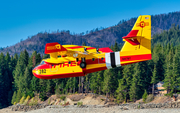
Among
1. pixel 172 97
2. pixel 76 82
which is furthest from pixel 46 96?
pixel 172 97

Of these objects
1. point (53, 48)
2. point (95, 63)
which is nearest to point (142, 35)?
point (95, 63)

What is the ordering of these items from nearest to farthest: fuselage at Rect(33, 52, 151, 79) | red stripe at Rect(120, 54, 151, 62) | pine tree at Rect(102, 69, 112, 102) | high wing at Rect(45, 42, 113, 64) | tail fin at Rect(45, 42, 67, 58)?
tail fin at Rect(45, 42, 67, 58)
high wing at Rect(45, 42, 113, 64)
red stripe at Rect(120, 54, 151, 62)
fuselage at Rect(33, 52, 151, 79)
pine tree at Rect(102, 69, 112, 102)

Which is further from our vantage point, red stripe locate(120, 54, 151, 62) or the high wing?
red stripe locate(120, 54, 151, 62)

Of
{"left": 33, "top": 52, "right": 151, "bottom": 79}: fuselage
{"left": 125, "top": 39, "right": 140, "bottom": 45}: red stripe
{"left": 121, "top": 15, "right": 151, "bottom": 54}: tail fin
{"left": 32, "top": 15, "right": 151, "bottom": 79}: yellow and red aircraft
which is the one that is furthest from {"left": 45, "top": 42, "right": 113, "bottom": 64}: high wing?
{"left": 121, "top": 15, "right": 151, "bottom": 54}: tail fin

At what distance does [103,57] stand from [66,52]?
4.73m

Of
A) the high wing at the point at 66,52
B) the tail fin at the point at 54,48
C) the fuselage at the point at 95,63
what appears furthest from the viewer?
the fuselage at the point at 95,63

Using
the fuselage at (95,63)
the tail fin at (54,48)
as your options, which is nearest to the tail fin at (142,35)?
the fuselage at (95,63)

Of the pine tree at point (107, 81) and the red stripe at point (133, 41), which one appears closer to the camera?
the red stripe at point (133, 41)

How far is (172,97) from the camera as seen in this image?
68812mm

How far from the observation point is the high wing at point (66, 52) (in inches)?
986

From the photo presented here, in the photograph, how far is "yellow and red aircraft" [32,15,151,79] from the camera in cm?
2605

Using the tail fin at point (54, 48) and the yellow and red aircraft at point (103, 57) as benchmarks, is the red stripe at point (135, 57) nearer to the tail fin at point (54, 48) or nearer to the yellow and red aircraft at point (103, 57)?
the yellow and red aircraft at point (103, 57)

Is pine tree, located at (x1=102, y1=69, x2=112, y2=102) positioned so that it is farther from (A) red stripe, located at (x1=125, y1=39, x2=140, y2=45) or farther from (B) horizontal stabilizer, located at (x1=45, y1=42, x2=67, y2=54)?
(B) horizontal stabilizer, located at (x1=45, y1=42, x2=67, y2=54)

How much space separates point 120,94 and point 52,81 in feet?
98.5
